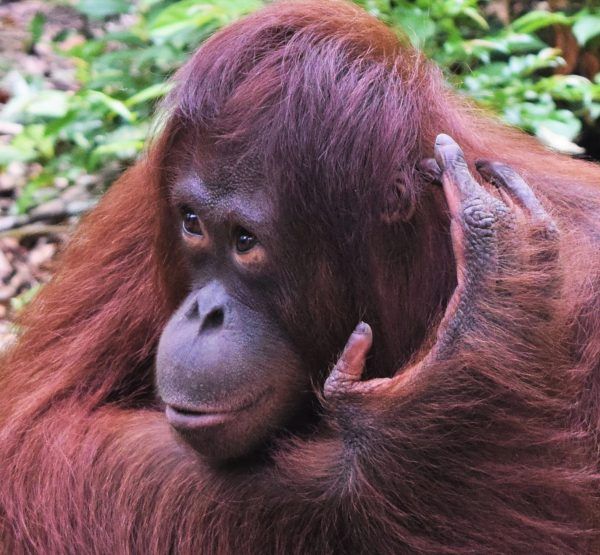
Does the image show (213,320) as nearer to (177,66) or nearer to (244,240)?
(244,240)

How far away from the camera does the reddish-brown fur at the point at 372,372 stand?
6.30 ft

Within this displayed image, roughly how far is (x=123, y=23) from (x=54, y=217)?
64.0 inches

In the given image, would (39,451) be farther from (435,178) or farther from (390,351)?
(435,178)

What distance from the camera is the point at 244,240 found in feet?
6.83

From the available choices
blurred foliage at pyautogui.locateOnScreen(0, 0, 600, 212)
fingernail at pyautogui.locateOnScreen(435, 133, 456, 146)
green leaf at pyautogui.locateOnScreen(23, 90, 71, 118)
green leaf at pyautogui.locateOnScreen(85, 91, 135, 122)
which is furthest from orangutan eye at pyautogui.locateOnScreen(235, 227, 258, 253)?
green leaf at pyautogui.locateOnScreen(23, 90, 71, 118)

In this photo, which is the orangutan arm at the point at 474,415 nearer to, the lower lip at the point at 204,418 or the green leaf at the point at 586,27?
the lower lip at the point at 204,418

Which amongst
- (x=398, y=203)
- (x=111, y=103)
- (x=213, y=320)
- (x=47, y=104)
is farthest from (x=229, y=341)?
(x=47, y=104)

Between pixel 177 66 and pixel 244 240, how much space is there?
5.40 ft

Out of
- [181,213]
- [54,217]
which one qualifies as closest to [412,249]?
[181,213]

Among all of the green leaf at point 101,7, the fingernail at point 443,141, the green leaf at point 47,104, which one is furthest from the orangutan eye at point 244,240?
the green leaf at point 101,7

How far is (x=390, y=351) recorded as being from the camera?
7.13ft

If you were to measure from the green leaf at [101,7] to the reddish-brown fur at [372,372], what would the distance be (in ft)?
6.29

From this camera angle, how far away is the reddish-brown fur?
192 centimetres

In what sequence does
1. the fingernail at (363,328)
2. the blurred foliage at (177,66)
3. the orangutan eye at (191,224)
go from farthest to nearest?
1. the blurred foliage at (177,66)
2. the orangutan eye at (191,224)
3. the fingernail at (363,328)
